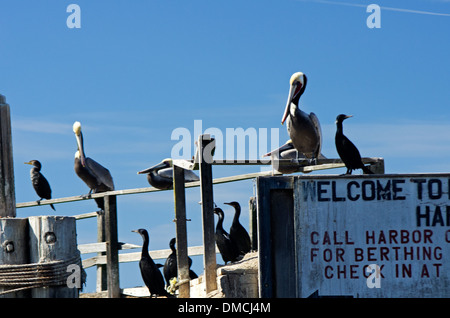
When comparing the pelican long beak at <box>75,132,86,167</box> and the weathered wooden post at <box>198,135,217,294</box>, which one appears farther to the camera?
the pelican long beak at <box>75,132,86,167</box>

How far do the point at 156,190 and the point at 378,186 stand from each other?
26.9 feet

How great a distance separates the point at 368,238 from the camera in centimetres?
500

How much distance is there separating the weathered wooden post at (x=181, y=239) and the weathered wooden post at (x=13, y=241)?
5233 mm

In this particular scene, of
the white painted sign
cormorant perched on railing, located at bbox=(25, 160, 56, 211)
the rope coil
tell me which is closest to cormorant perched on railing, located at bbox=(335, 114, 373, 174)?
the white painted sign

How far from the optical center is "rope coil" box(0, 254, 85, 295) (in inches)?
221

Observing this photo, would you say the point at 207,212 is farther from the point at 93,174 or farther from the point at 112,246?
the point at 93,174

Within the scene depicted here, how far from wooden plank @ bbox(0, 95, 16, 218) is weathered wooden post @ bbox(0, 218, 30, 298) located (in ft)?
1.48

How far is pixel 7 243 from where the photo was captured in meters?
5.67

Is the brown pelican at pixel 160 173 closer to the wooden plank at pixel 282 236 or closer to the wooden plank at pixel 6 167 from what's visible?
the wooden plank at pixel 6 167

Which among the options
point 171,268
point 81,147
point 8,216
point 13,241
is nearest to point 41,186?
point 81,147

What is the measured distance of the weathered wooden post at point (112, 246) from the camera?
13.5 m

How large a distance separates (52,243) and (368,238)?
218 centimetres

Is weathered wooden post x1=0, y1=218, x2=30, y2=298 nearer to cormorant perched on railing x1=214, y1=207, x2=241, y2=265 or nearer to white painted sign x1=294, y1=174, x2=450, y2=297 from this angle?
white painted sign x1=294, y1=174, x2=450, y2=297

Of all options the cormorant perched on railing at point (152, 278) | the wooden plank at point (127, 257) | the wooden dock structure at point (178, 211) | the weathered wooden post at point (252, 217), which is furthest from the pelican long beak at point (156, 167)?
the weathered wooden post at point (252, 217)
